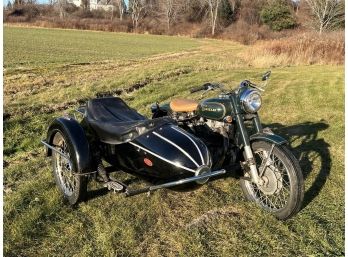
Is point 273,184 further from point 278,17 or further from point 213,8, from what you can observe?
point 213,8

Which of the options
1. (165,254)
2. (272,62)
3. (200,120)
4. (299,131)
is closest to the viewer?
(165,254)

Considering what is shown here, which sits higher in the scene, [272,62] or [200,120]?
[200,120]

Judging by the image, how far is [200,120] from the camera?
447 cm

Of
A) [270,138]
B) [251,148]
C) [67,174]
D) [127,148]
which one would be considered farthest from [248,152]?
[67,174]

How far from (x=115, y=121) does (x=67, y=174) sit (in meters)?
0.87

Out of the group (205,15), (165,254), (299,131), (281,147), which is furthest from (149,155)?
(205,15)

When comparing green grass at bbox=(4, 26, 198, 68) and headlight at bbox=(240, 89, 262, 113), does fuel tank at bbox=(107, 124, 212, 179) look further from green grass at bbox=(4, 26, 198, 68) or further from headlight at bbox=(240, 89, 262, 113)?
green grass at bbox=(4, 26, 198, 68)

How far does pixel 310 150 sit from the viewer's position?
618 cm

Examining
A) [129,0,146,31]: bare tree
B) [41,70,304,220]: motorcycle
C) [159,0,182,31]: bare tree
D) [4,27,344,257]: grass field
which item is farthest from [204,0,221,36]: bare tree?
[41,70,304,220]: motorcycle

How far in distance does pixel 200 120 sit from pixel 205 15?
74987 mm

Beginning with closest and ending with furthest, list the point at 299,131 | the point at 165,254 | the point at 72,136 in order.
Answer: the point at 165,254, the point at 72,136, the point at 299,131

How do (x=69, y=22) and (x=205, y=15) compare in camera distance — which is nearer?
(x=69, y=22)

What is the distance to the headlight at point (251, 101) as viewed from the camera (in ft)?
13.0

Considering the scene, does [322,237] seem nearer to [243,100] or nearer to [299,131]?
[243,100]
